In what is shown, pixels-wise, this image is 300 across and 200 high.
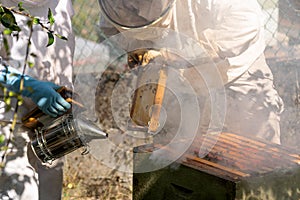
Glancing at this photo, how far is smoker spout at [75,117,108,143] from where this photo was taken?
10.5ft

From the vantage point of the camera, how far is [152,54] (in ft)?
11.7

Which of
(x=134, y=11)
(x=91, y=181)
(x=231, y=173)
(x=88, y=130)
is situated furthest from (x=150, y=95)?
(x=91, y=181)

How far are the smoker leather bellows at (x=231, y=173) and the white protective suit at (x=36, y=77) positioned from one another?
29.1 inches

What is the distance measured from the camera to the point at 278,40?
19.8ft

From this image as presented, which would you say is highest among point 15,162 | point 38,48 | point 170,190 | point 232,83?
point 38,48

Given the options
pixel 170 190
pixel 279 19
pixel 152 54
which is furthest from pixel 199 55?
pixel 279 19

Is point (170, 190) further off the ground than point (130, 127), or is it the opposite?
point (130, 127)

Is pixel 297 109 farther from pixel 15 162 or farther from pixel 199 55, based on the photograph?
pixel 15 162

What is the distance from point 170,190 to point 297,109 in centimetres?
253

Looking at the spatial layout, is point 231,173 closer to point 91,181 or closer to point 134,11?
point 134,11

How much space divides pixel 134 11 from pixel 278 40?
2918 mm

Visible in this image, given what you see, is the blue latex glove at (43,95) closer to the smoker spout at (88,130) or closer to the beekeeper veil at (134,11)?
the smoker spout at (88,130)

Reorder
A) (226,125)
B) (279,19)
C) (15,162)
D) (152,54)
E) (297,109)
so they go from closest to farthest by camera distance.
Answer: (15,162) < (152,54) < (226,125) < (297,109) < (279,19)

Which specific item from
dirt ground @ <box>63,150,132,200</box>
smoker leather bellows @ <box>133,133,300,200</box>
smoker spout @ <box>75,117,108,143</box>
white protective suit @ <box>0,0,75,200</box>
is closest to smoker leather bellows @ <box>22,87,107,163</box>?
smoker spout @ <box>75,117,108,143</box>
